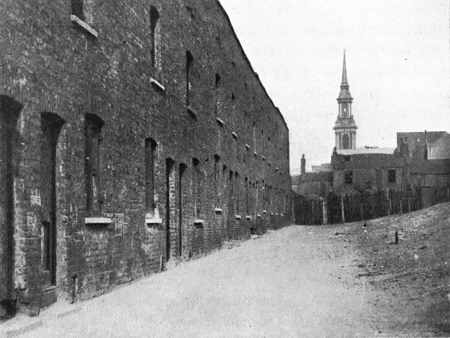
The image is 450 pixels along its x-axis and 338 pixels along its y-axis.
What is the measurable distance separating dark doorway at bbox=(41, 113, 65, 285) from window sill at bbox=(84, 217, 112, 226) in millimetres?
961

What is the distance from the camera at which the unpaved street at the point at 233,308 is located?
6512 millimetres

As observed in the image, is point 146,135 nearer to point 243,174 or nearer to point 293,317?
point 293,317

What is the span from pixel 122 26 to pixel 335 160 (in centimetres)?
5846

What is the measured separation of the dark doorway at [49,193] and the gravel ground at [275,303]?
26.3 inches

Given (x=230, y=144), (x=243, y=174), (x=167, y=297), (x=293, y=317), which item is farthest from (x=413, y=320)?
(x=243, y=174)

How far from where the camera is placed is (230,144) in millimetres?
22594

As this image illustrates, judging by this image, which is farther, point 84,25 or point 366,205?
point 366,205

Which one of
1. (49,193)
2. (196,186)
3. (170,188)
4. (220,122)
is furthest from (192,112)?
(49,193)

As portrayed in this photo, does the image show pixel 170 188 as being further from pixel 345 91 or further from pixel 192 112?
pixel 345 91

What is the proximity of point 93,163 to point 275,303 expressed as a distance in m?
3.77

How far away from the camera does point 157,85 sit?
12.7 meters

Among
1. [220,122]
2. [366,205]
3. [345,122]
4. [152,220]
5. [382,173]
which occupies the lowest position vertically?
[152,220]

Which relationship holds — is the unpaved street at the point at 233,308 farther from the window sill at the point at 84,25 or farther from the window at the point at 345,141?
the window at the point at 345,141

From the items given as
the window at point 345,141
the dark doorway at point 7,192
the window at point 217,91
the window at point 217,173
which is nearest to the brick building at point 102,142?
the dark doorway at point 7,192
